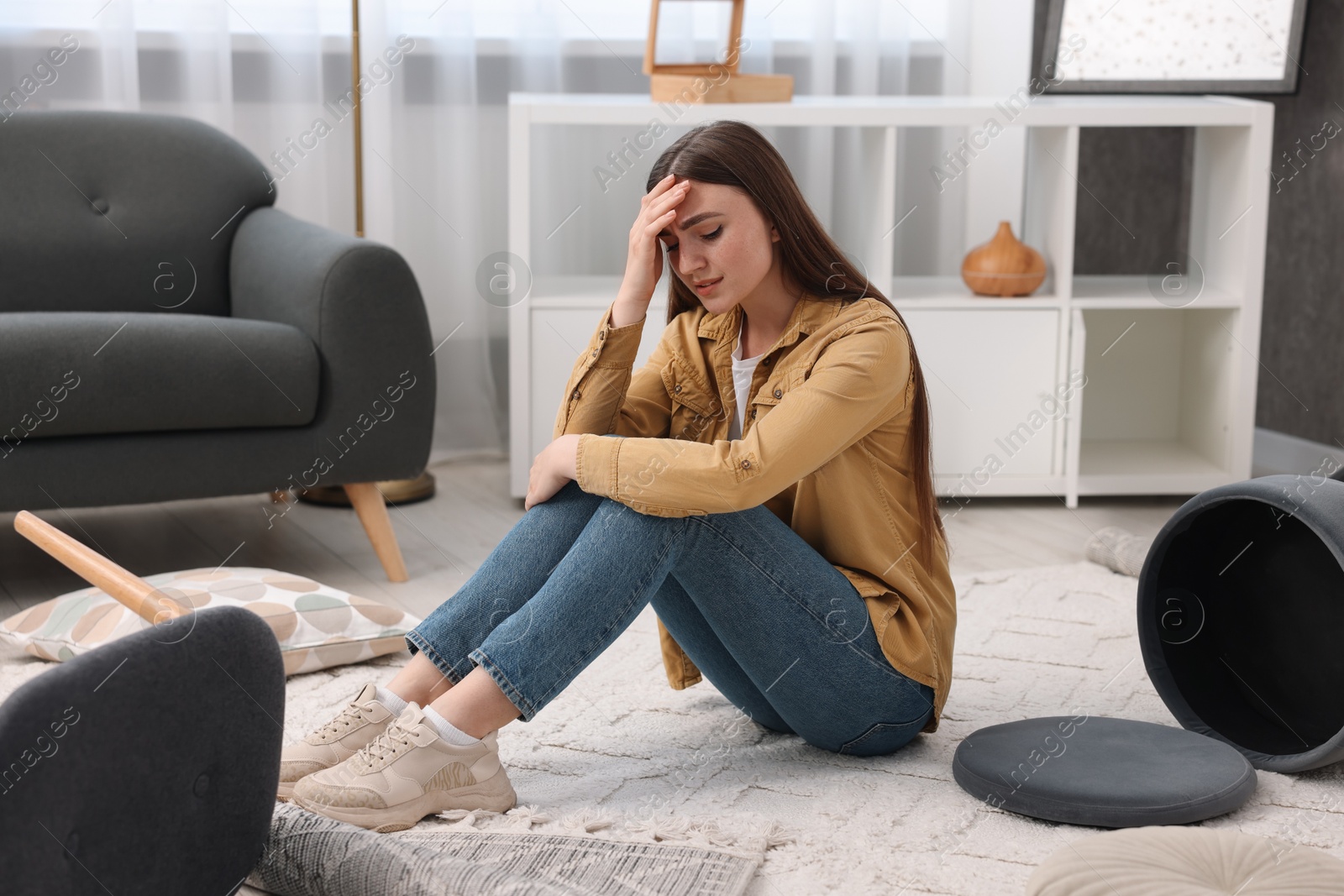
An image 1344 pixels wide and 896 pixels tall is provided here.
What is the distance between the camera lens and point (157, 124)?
9.18 feet

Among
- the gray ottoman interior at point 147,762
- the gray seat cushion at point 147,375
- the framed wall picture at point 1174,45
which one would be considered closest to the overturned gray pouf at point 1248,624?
the gray ottoman interior at point 147,762

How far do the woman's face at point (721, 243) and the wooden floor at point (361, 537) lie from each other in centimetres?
99

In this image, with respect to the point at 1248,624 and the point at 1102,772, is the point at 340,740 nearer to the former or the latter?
the point at 1102,772

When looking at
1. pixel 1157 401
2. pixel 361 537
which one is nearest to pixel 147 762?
pixel 361 537

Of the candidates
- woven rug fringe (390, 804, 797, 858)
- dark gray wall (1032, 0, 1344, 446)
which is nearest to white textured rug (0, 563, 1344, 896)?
woven rug fringe (390, 804, 797, 858)

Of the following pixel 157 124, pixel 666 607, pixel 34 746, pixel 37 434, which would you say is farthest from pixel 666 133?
pixel 34 746

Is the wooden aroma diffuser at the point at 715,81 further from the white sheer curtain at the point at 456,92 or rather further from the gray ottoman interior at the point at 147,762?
the gray ottoman interior at the point at 147,762

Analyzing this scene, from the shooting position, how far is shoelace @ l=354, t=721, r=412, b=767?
1.36 meters

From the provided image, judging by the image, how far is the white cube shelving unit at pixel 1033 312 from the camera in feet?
9.27

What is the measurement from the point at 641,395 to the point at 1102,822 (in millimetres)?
697

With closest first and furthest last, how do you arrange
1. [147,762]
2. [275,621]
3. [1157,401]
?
A: [147,762]
[275,621]
[1157,401]

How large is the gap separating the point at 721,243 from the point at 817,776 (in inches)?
24.2

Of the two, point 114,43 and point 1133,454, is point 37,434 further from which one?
point 1133,454

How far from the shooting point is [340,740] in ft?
4.66
